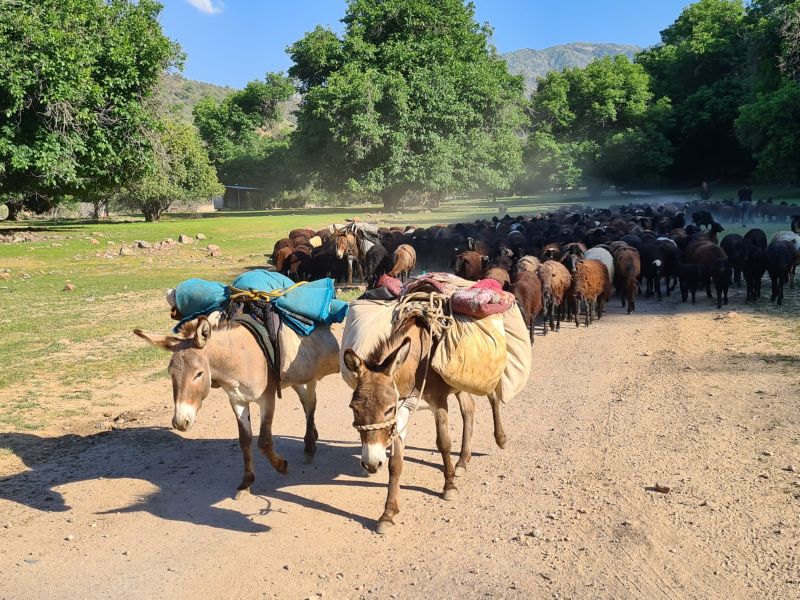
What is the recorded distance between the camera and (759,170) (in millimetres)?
41875

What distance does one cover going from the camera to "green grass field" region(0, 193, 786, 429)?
10.1 metres

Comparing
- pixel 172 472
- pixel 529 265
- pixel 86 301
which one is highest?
pixel 529 265

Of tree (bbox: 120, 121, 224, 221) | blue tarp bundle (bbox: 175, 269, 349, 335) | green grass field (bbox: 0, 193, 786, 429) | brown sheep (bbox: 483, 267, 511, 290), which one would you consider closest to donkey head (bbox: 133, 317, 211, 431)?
blue tarp bundle (bbox: 175, 269, 349, 335)

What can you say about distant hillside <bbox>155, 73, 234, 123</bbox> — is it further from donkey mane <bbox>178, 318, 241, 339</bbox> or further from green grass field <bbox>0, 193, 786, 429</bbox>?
donkey mane <bbox>178, 318, 241, 339</bbox>

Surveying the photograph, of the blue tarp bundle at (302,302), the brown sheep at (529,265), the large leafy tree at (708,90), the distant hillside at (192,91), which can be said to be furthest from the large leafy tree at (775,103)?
the distant hillside at (192,91)

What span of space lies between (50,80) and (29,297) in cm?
855

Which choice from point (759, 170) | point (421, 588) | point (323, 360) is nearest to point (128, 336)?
point (323, 360)

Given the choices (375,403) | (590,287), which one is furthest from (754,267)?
(375,403)

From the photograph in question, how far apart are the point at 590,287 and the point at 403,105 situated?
31.3 m

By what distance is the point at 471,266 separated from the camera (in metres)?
15.3

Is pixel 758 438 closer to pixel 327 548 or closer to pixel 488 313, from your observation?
pixel 488 313

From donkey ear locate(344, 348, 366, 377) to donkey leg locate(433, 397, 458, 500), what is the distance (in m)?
1.11

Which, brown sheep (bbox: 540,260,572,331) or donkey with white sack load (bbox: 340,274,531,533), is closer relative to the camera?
donkey with white sack load (bbox: 340,274,531,533)

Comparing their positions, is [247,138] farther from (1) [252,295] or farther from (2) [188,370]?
(2) [188,370]
